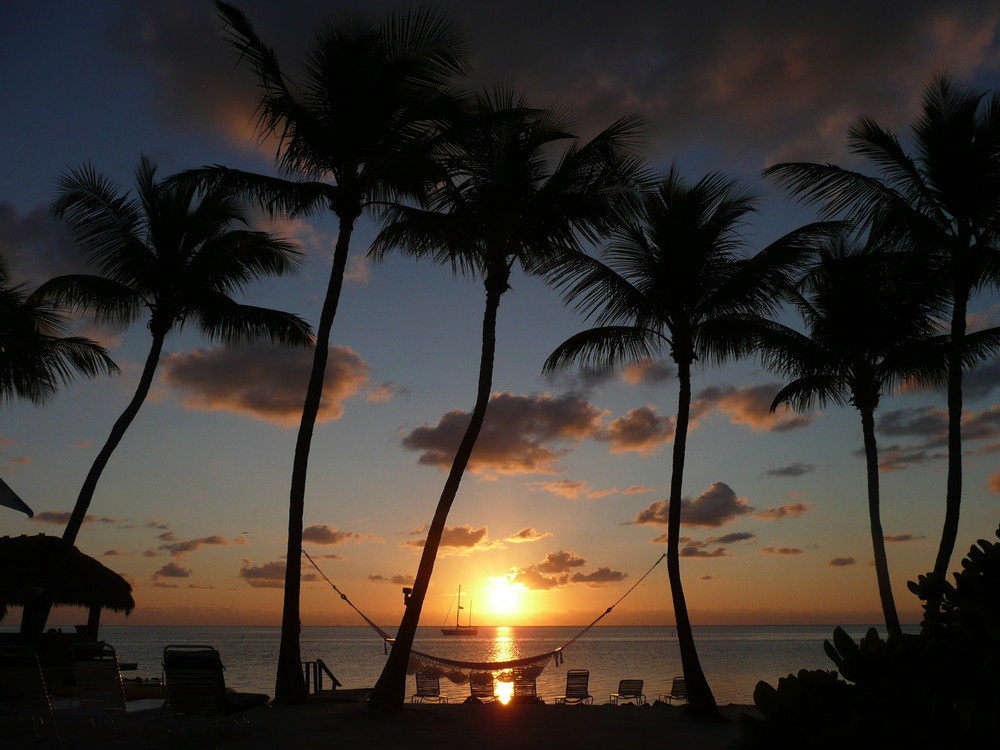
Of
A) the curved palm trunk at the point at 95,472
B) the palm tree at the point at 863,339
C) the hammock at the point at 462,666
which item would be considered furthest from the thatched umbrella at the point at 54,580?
the palm tree at the point at 863,339

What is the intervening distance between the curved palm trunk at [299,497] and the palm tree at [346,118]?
21 mm

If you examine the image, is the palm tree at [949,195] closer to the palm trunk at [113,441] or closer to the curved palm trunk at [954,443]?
the curved palm trunk at [954,443]

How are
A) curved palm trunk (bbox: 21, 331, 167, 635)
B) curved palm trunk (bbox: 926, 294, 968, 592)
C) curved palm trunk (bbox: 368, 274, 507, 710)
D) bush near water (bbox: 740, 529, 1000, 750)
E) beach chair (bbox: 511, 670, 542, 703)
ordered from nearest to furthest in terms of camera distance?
1. bush near water (bbox: 740, 529, 1000, 750)
2. curved palm trunk (bbox: 368, 274, 507, 710)
3. curved palm trunk (bbox: 926, 294, 968, 592)
4. curved palm trunk (bbox: 21, 331, 167, 635)
5. beach chair (bbox: 511, 670, 542, 703)

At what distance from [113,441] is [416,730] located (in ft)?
30.1

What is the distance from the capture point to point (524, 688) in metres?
20.3

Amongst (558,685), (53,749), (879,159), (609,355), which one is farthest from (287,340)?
(558,685)

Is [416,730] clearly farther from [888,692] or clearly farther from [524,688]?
[524,688]

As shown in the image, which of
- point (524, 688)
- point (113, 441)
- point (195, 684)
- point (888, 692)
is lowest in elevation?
point (524, 688)

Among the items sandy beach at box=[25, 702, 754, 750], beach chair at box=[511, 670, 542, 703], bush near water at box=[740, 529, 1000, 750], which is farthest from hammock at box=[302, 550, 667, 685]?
bush near water at box=[740, 529, 1000, 750]

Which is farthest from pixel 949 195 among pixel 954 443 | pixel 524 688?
pixel 524 688

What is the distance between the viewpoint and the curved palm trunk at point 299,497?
1116 cm

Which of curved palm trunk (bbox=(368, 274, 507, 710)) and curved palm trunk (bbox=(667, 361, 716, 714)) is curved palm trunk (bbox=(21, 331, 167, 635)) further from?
curved palm trunk (bbox=(667, 361, 716, 714))

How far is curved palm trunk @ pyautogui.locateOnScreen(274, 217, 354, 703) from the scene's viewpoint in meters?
11.2

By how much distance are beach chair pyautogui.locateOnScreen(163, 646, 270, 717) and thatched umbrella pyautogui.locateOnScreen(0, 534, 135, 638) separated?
8786 mm
